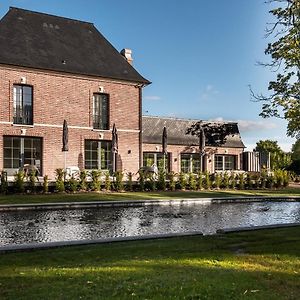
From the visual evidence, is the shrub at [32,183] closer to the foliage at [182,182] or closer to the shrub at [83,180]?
the shrub at [83,180]

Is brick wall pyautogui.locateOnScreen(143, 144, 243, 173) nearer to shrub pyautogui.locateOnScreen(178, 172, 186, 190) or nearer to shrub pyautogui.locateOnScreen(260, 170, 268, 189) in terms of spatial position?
shrub pyautogui.locateOnScreen(260, 170, 268, 189)

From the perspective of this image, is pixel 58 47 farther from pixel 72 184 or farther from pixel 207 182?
pixel 207 182

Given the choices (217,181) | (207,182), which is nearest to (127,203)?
(207,182)

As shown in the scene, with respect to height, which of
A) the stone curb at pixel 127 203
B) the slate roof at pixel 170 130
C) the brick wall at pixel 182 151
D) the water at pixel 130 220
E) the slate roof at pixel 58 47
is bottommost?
the water at pixel 130 220

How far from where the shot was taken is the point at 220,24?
17422 millimetres

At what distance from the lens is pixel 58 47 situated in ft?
85.6

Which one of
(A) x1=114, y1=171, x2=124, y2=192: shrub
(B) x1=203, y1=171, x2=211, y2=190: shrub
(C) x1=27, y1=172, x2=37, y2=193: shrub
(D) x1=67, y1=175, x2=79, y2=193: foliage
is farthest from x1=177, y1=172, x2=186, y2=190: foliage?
(C) x1=27, y1=172, x2=37, y2=193: shrub

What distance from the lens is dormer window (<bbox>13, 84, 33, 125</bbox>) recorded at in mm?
23688

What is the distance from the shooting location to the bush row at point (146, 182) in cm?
1861

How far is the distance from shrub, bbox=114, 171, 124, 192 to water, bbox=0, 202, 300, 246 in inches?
177

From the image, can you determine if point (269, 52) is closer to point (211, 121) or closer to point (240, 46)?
point (240, 46)

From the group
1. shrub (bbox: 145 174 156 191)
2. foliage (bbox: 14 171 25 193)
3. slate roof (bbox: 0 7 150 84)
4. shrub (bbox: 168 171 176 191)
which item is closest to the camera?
foliage (bbox: 14 171 25 193)

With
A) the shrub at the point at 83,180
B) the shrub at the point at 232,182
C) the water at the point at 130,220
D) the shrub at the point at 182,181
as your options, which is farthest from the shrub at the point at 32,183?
the shrub at the point at 232,182

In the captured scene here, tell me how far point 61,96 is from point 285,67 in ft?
45.1
